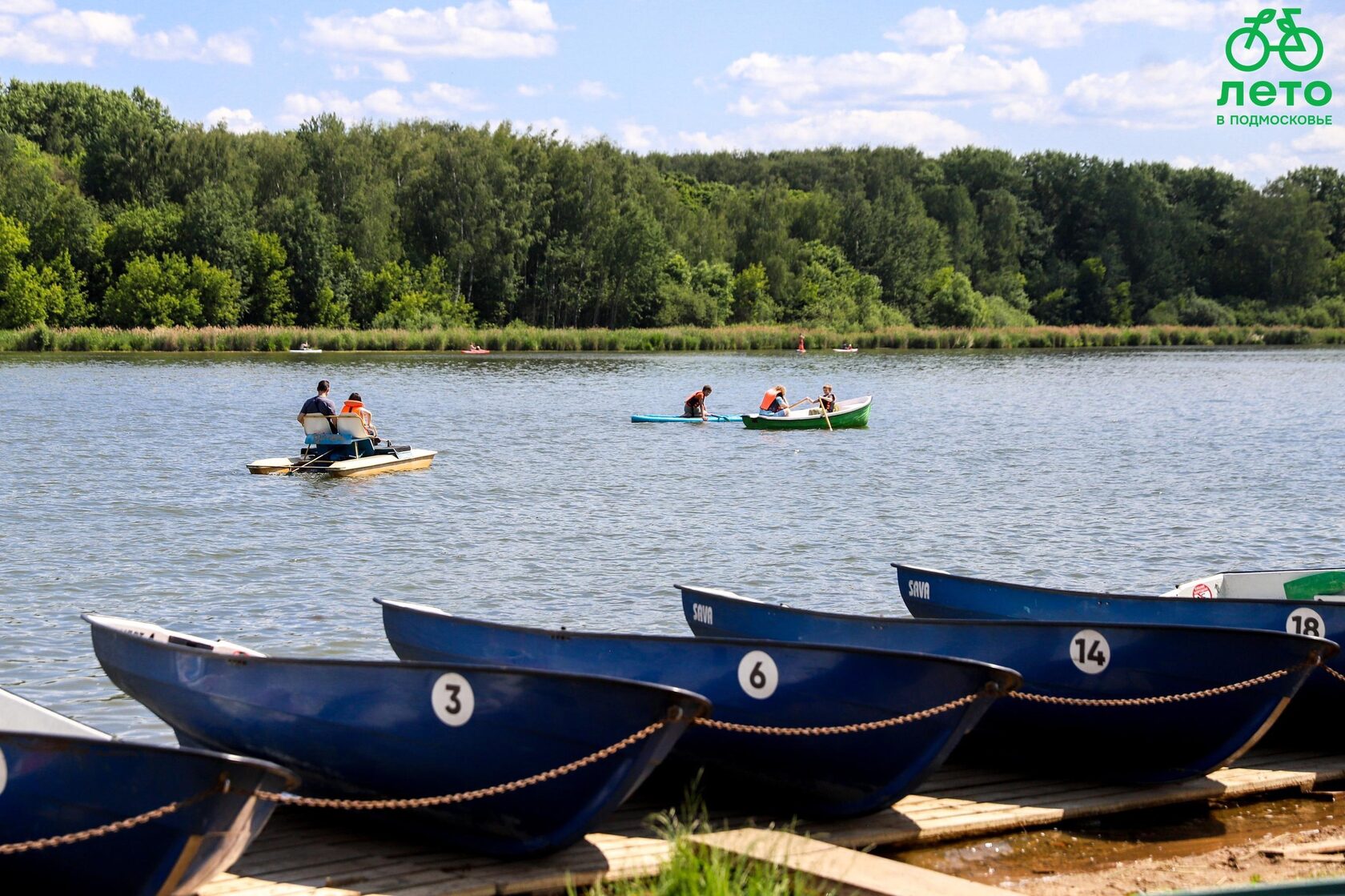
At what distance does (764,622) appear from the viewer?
7754 mm

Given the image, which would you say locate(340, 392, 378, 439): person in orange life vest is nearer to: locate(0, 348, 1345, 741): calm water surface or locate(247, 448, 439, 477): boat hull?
locate(247, 448, 439, 477): boat hull

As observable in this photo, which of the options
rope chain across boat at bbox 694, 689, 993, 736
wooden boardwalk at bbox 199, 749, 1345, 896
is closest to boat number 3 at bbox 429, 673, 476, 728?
wooden boardwalk at bbox 199, 749, 1345, 896

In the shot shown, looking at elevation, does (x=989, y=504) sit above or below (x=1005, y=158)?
below

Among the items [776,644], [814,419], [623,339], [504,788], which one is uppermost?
[623,339]

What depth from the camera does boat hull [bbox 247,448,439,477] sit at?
21.9 m

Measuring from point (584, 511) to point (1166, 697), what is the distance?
1310 centimetres

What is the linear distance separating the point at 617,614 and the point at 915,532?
6201 mm

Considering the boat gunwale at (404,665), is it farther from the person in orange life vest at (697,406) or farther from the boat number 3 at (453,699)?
the person in orange life vest at (697,406)

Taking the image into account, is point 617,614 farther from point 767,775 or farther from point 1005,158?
point 1005,158

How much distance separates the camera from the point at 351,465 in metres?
21.8

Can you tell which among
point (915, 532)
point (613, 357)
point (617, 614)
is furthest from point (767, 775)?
point (613, 357)

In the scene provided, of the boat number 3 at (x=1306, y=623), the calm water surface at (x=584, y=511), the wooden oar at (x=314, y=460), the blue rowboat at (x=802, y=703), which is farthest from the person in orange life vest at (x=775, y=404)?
the blue rowboat at (x=802, y=703)

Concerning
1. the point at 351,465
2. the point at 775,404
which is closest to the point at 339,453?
the point at 351,465

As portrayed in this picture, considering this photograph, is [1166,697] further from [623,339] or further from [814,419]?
[623,339]
